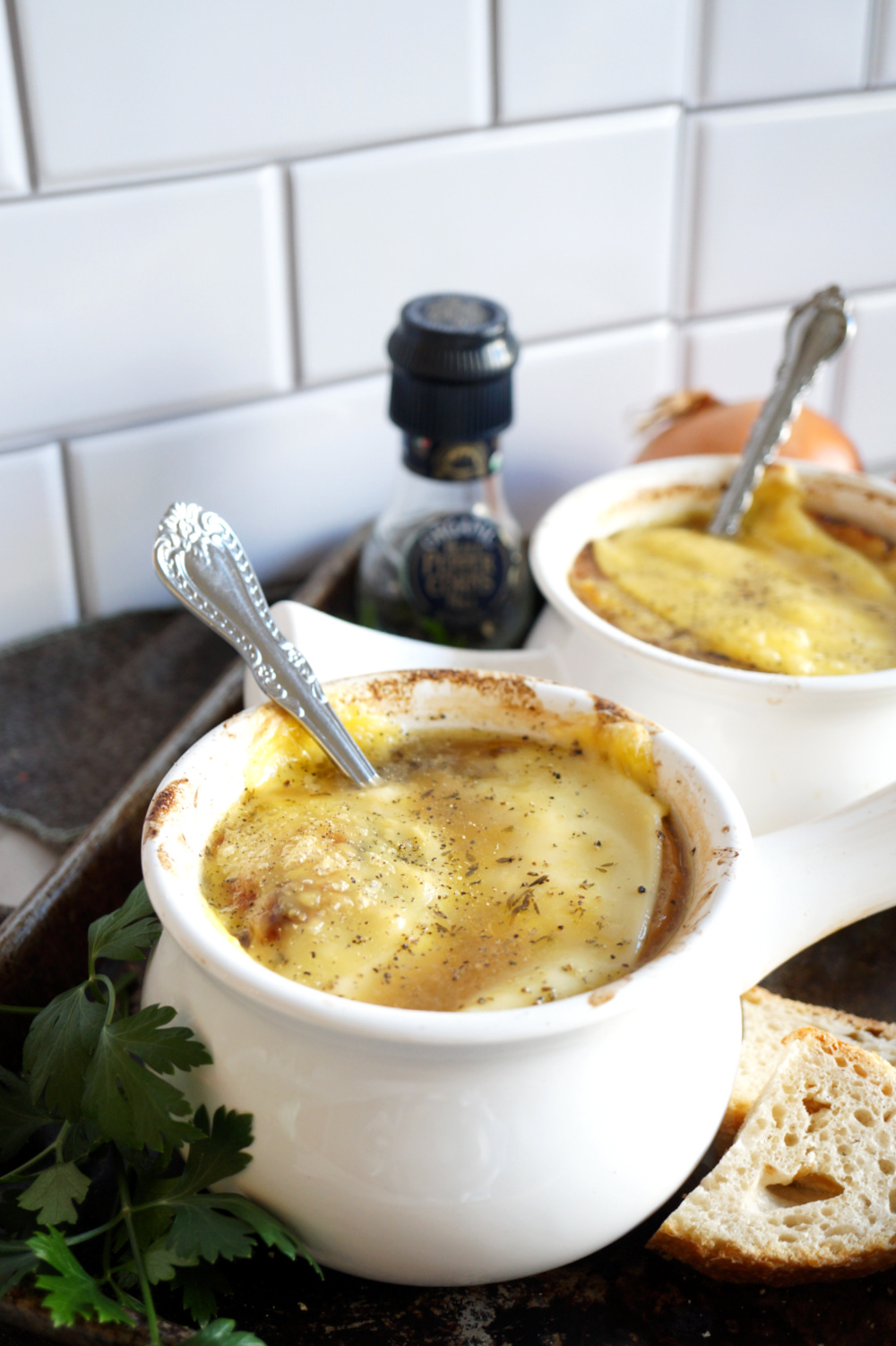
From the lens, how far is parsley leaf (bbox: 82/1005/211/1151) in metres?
0.52

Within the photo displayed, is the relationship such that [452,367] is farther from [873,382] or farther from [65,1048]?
[873,382]

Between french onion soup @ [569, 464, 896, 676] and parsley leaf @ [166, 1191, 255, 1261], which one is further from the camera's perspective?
french onion soup @ [569, 464, 896, 676]

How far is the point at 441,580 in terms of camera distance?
957 millimetres

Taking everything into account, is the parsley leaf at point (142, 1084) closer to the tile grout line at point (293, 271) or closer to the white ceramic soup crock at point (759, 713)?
the white ceramic soup crock at point (759, 713)

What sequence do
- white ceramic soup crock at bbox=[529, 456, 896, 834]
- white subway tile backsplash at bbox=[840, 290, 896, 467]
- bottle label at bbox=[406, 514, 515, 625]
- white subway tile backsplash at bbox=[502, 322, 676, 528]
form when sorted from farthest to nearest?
white subway tile backsplash at bbox=[840, 290, 896, 467], white subway tile backsplash at bbox=[502, 322, 676, 528], bottle label at bbox=[406, 514, 515, 625], white ceramic soup crock at bbox=[529, 456, 896, 834]

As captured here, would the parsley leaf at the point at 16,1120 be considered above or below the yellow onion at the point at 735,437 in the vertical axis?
below

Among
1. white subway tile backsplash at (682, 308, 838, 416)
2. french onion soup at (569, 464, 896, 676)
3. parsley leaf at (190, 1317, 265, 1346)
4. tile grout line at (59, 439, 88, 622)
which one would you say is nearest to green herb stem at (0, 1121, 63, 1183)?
parsley leaf at (190, 1317, 265, 1346)

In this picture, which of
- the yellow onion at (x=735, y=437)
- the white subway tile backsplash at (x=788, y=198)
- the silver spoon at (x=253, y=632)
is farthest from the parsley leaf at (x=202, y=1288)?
the white subway tile backsplash at (x=788, y=198)

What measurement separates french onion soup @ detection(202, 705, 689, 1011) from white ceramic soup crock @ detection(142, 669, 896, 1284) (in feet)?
0.08

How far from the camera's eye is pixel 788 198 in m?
1.23

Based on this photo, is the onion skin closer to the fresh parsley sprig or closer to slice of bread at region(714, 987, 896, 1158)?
slice of bread at region(714, 987, 896, 1158)

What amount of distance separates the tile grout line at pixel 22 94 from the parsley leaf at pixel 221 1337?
0.72 meters

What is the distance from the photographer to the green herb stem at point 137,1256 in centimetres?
48

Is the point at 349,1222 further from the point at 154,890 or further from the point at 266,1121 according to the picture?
the point at 154,890
